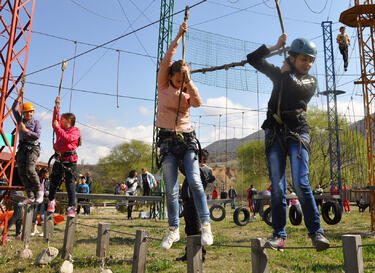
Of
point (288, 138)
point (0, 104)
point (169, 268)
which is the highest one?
point (0, 104)

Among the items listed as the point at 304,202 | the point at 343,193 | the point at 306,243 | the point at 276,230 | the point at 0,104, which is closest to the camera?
the point at 304,202

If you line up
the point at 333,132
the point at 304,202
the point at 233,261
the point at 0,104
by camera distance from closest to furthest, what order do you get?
the point at 304,202 < the point at 233,261 < the point at 0,104 < the point at 333,132

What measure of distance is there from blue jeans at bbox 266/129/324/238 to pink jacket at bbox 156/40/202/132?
93 centimetres

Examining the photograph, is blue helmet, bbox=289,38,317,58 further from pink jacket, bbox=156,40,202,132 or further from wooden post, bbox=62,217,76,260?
wooden post, bbox=62,217,76,260

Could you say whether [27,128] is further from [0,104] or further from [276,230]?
[276,230]

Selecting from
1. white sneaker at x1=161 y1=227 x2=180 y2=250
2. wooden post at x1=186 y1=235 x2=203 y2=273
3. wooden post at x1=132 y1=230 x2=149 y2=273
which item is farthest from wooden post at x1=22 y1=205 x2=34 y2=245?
wooden post at x1=186 y1=235 x2=203 y2=273

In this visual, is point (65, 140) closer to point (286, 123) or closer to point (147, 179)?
point (286, 123)

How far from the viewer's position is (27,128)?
6.15m

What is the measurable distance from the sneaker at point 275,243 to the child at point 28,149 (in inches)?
181

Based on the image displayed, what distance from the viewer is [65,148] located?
17.1 feet

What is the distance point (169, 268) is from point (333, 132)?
20805mm

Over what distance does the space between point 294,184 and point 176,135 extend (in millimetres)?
1327

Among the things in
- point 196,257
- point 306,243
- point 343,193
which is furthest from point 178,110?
point 343,193

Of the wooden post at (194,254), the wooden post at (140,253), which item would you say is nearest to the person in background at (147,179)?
the wooden post at (140,253)
